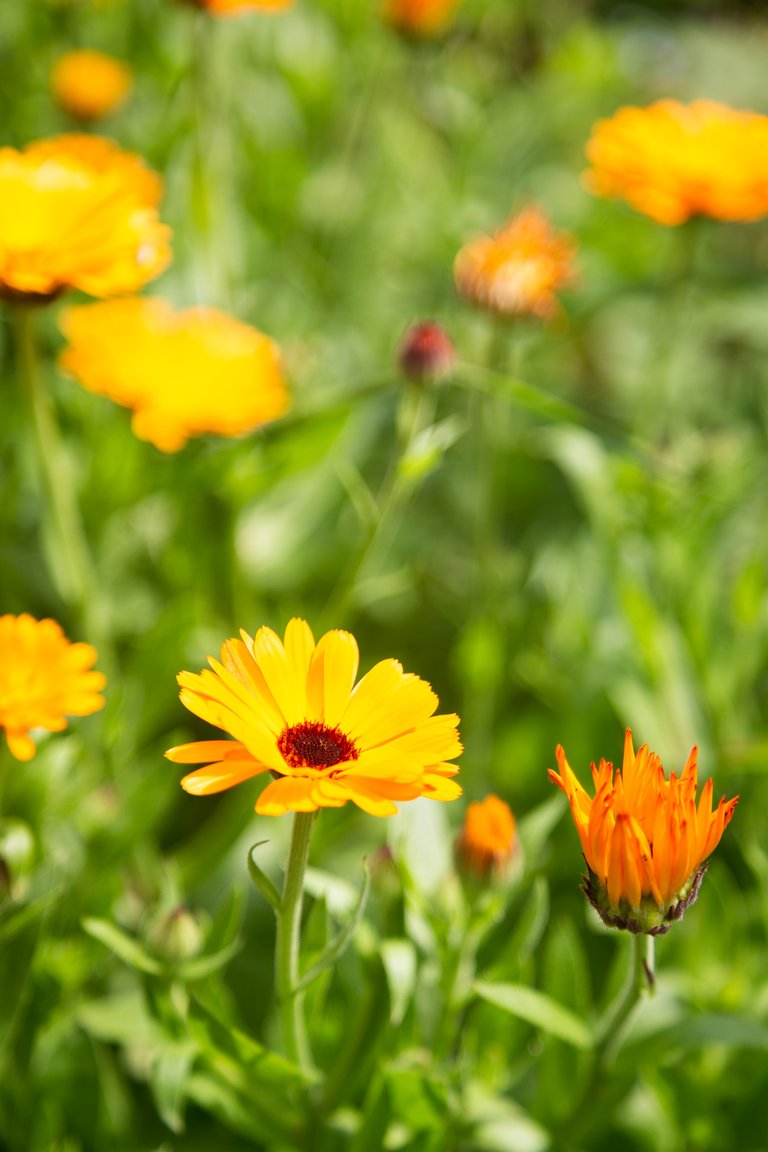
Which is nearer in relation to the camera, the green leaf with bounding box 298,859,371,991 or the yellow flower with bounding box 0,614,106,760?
the green leaf with bounding box 298,859,371,991

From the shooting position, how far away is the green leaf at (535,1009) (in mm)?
884

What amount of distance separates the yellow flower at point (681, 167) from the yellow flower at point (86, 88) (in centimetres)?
83

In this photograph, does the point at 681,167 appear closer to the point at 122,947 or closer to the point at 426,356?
the point at 426,356

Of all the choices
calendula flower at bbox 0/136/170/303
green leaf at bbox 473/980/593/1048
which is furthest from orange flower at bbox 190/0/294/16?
green leaf at bbox 473/980/593/1048

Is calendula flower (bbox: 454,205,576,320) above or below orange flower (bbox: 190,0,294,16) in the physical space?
below

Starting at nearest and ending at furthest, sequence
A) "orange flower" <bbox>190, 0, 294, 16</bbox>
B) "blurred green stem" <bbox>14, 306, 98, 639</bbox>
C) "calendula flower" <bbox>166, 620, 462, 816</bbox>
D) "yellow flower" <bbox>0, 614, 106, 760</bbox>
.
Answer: "calendula flower" <bbox>166, 620, 462, 816</bbox>
"yellow flower" <bbox>0, 614, 106, 760</bbox>
"blurred green stem" <bbox>14, 306, 98, 639</bbox>
"orange flower" <bbox>190, 0, 294, 16</bbox>

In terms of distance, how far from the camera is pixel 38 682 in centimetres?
88

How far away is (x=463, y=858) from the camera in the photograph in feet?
3.13

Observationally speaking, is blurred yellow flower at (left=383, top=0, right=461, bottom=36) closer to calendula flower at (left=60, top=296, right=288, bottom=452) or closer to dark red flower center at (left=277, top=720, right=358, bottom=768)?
calendula flower at (left=60, top=296, right=288, bottom=452)

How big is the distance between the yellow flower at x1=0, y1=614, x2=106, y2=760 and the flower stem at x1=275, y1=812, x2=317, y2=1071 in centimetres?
20

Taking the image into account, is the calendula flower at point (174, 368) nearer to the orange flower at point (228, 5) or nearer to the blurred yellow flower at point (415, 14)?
the orange flower at point (228, 5)

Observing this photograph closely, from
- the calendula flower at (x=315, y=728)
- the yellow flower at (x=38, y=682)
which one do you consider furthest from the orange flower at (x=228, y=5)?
the calendula flower at (x=315, y=728)

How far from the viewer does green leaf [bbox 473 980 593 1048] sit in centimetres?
88

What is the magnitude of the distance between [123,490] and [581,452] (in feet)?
1.87
